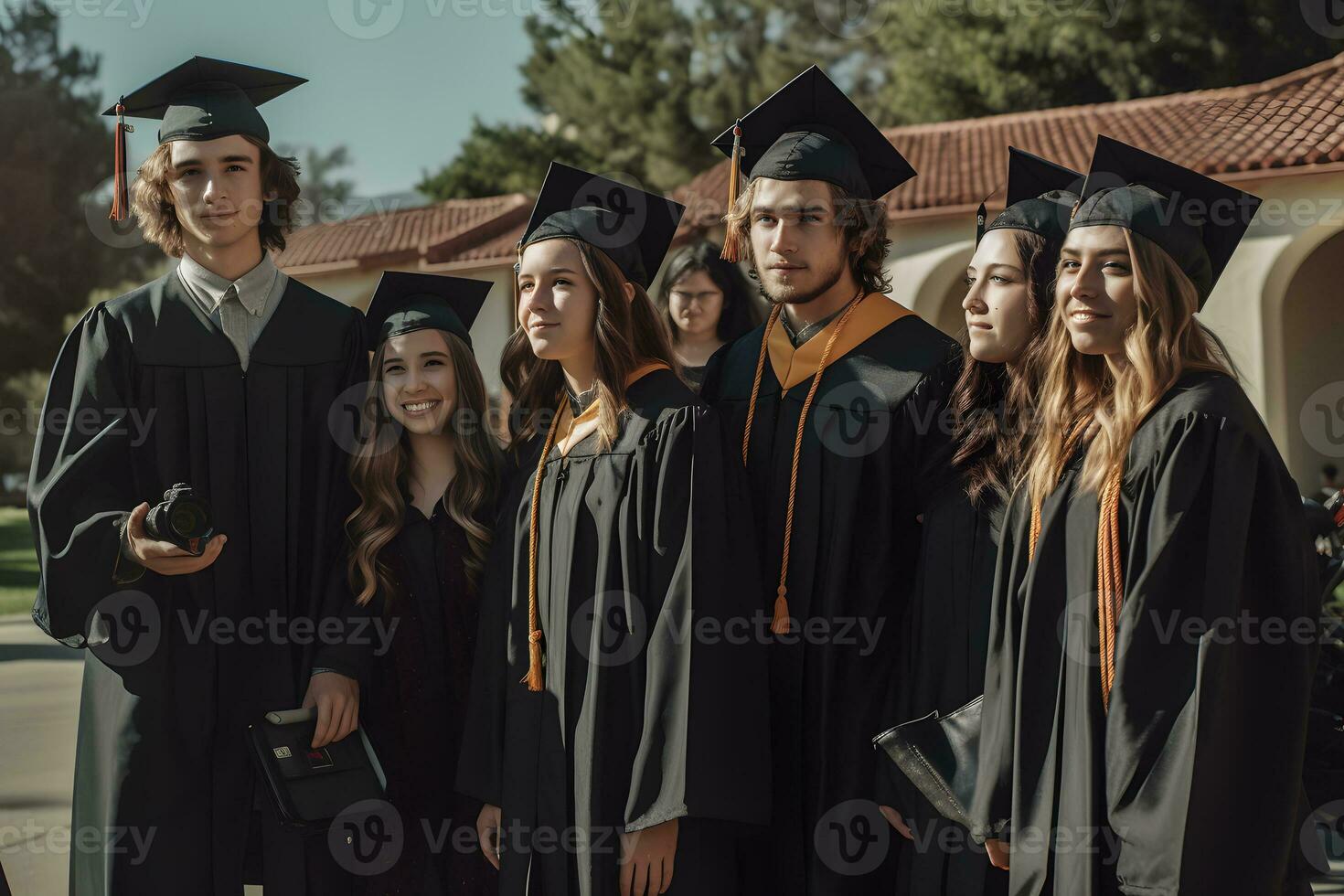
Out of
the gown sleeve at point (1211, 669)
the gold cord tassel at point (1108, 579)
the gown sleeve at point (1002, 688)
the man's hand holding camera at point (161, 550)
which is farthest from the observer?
the man's hand holding camera at point (161, 550)

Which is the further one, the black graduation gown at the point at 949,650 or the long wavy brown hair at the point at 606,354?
the long wavy brown hair at the point at 606,354

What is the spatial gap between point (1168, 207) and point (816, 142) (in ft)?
3.27

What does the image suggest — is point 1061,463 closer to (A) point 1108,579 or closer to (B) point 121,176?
(A) point 1108,579

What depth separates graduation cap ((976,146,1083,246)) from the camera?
9.93 ft

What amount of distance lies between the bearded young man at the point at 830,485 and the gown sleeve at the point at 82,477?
4.78ft

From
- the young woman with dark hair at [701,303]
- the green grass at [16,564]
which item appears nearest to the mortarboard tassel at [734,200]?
the young woman with dark hair at [701,303]

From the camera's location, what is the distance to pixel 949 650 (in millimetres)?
2928

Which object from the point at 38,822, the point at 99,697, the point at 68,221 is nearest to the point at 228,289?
the point at 99,697

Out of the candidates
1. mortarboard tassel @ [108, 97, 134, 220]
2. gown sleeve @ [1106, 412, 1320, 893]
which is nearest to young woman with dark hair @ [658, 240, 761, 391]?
mortarboard tassel @ [108, 97, 134, 220]

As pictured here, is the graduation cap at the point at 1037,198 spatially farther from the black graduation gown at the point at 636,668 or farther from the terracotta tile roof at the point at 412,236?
the terracotta tile roof at the point at 412,236

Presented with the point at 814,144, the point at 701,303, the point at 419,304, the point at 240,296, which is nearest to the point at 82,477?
the point at 240,296

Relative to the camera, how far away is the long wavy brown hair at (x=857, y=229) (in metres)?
3.25

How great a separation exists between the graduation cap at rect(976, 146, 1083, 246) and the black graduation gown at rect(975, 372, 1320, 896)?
2.27ft

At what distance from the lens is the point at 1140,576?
2.35 meters
